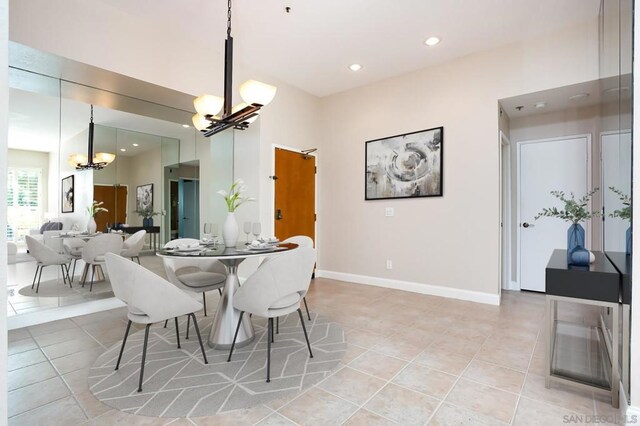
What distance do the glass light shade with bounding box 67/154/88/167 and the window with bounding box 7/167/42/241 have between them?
0.29 meters

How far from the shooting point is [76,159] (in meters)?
3.48

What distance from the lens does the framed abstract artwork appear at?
3.40 metres

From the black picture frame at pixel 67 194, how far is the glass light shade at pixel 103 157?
0.31 m

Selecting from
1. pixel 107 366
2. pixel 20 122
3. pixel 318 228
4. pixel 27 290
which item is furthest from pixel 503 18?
A: pixel 27 290

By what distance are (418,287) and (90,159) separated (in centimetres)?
427

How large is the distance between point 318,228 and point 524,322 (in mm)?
3105

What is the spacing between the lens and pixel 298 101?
4.96m

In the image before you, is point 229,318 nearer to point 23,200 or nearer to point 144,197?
point 144,197

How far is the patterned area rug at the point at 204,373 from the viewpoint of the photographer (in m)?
1.77

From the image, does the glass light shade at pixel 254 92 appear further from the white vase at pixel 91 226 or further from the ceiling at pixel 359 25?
the white vase at pixel 91 226

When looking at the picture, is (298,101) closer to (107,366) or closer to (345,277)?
(345,277)

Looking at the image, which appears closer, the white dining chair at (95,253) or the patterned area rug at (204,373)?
the patterned area rug at (204,373)

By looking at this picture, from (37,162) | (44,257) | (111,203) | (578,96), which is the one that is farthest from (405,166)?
(44,257)

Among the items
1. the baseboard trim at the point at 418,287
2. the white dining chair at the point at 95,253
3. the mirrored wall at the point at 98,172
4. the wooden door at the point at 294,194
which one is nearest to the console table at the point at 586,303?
the baseboard trim at the point at 418,287
